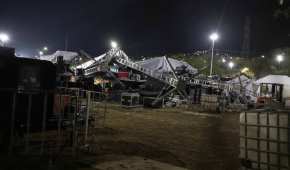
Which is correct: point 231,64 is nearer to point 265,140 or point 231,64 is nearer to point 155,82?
point 155,82

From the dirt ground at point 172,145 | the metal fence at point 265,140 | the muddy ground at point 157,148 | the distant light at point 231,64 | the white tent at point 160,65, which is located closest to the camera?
the metal fence at point 265,140

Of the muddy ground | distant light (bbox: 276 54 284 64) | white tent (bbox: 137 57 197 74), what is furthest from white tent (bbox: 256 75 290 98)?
distant light (bbox: 276 54 284 64)

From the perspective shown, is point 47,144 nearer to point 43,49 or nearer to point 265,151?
point 265,151

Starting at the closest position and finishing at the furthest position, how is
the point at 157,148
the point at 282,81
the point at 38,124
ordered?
the point at 157,148, the point at 38,124, the point at 282,81

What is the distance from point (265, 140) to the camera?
25.4 ft

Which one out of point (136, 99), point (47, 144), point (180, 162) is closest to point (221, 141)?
point (180, 162)

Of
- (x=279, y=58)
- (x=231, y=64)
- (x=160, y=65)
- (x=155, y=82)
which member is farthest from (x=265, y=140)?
(x=279, y=58)

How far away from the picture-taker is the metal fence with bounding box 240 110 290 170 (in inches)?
294

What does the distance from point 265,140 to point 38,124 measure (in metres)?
7.50

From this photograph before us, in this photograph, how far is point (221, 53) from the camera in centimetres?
6831

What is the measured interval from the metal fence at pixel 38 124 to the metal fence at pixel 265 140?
410 cm

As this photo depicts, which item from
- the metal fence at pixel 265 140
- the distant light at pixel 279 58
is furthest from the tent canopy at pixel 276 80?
the metal fence at pixel 265 140

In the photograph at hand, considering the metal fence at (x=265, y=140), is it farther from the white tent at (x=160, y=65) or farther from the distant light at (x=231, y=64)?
the distant light at (x=231, y=64)

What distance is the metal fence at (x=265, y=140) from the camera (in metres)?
7.46
